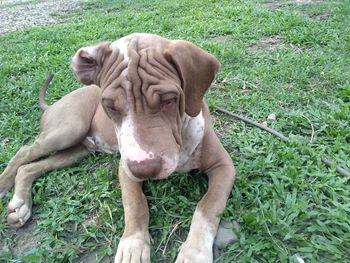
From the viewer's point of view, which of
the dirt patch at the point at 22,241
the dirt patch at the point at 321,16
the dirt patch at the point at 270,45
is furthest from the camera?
the dirt patch at the point at 321,16

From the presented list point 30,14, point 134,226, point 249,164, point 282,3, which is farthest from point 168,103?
point 30,14

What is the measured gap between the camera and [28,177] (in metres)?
3.47

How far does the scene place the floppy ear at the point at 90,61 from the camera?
2.90 metres

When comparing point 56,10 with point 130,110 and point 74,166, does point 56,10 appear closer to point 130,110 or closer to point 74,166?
point 74,166

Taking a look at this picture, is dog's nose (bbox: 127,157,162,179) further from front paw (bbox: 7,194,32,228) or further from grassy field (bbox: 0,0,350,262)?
front paw (bbox: 7,194,32,228)

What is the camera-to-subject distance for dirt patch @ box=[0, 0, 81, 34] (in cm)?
1079

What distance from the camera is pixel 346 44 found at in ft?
18.4

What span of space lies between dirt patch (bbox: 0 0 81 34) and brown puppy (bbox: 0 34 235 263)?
8.06 meters

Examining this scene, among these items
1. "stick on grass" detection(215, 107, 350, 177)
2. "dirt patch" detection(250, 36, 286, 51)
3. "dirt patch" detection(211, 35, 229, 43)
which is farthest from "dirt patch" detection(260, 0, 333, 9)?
"stick on grass" detection(215, 107, 350, 177)

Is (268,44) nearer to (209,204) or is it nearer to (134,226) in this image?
(209,204)

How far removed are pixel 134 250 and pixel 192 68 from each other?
1.24 metres

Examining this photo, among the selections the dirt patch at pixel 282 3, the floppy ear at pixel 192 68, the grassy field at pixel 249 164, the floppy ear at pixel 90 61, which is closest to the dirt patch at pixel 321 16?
the grassy field at pixel 249 164

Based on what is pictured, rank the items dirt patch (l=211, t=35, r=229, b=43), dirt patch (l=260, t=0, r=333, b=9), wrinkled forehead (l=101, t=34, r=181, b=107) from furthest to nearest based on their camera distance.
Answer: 1. dirt patch (l=260, t=0, r=333, b=9)
2. dirt patch (l=211, t=35, r=229, b=43)
3. wrinkled forehead (l=101, t=34, r=181, b=107)

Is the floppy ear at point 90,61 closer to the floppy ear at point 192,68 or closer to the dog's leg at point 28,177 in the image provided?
the floppy ear at point 192,68
